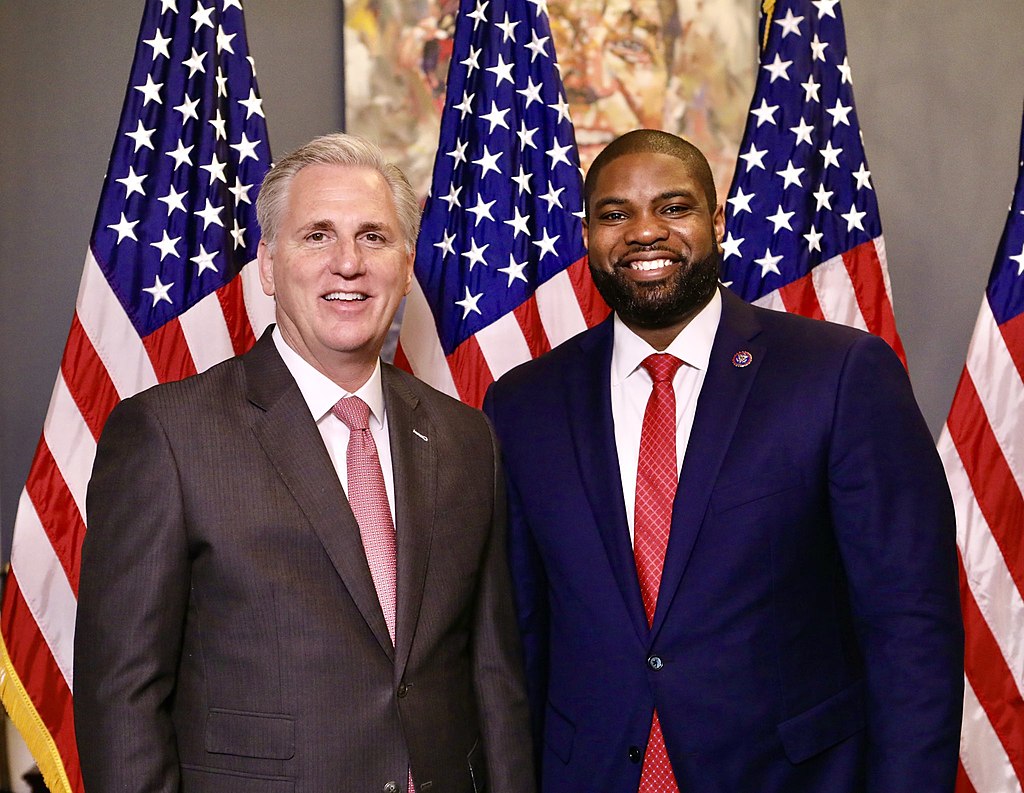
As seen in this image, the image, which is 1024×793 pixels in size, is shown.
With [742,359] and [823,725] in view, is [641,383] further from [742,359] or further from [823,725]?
[823,725]

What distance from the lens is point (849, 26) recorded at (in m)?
3.67

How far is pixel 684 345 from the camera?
2154mm

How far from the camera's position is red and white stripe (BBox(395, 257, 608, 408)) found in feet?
10.2

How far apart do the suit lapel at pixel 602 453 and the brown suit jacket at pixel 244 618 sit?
35cm

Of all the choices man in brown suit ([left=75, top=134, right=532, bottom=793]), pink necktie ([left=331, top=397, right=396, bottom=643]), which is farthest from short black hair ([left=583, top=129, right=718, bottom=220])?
pink necktie ([left=331, top=397, right=396, bottom=643])

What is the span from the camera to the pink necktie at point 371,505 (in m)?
1.82

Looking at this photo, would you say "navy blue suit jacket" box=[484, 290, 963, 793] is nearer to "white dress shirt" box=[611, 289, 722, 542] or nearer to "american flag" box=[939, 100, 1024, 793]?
"white dress shirt" box=[611, 289, 722, 542]

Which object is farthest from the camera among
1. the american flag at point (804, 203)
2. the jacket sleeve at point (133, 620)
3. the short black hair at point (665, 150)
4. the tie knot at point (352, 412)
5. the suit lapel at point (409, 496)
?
the american flag at point (804, 203)

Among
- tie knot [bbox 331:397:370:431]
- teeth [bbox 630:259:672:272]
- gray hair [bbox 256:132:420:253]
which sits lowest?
tie knot [bbox 331:397:370:431]

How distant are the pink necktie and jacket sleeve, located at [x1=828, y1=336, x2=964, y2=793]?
81cm

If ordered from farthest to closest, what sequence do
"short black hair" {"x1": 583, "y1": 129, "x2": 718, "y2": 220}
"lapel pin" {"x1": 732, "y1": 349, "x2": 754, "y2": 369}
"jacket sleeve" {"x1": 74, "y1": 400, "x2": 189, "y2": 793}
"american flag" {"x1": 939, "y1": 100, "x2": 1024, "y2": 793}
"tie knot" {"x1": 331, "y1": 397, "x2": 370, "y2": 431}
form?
1. "american flag" {"x1": 939, "y1": 100, "x2": 1024, "y2": 793}
2. "short black hair" {"x1": 583, "y1": 129, "x2": 718, "y2": 220}
3. "lapel pin" {"x1": 732, "y1": 349, "x2": 754, "y2": 369}
4. "tie knot" {"x1": 331, "y1": 397, "x2": 370, "y2": 431}
5. "jacket sleeve" {"x1": 74, "y1": 400, "x2": 189, "y2": 793}

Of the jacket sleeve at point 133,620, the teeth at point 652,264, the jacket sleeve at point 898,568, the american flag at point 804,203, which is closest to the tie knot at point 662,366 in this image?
the teeth at point 652,264

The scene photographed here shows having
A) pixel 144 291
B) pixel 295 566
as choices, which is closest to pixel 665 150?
pixel 295 566

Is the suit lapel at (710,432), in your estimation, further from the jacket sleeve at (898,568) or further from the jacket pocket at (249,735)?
the jacket pocket at (249,735)
